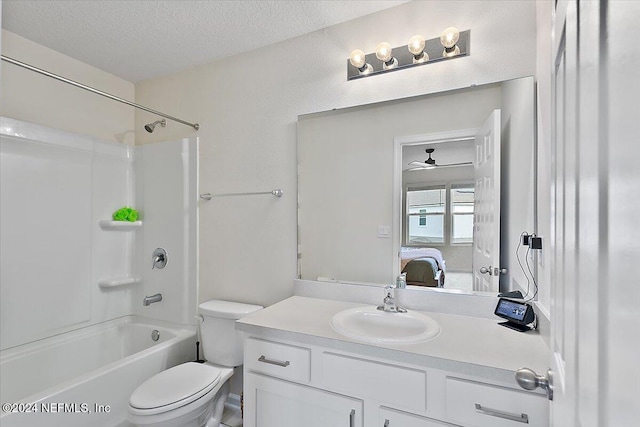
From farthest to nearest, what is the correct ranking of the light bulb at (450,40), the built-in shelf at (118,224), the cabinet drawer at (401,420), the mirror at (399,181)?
the built-in shelf at (118,224)
the light bulb at (450,40)
the mirror at (399,181)
the cabinet drawer at (401,420)

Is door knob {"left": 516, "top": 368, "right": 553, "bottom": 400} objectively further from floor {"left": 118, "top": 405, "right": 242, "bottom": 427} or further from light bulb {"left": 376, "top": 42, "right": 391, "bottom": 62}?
floor {"left": 118, "top": 405, "right": 242, "bottom": 427}

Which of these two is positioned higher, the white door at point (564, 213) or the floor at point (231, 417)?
the white door at point (564, 213)

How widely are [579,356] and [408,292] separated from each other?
1.21 metres

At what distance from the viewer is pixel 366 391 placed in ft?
3.87

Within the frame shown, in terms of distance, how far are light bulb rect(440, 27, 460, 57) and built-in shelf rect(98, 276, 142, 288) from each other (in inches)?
108

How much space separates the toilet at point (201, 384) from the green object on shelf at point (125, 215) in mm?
1059

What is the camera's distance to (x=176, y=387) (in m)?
1.62

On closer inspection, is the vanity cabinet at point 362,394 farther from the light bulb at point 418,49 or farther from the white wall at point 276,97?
the light bulb at point 418,49

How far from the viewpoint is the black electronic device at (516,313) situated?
131 cm

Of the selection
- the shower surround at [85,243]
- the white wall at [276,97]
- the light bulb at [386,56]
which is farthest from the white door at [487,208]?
the shower surround at [85,243]

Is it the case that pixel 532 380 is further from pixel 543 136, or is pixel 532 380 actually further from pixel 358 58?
pixel 358 58

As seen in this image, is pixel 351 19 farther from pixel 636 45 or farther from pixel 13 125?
pixel 13 125

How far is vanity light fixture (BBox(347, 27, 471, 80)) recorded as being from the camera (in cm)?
158

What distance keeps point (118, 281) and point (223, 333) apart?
1.12m
